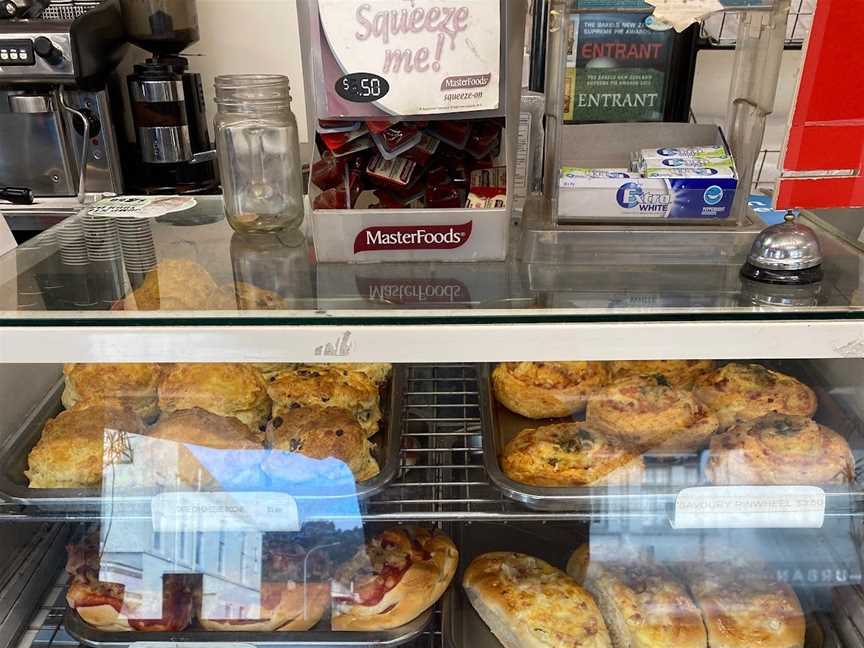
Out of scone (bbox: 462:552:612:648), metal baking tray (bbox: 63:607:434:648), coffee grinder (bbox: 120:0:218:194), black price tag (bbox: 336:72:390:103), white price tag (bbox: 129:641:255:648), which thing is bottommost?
white price tag (bbox: 129:641:255:648)

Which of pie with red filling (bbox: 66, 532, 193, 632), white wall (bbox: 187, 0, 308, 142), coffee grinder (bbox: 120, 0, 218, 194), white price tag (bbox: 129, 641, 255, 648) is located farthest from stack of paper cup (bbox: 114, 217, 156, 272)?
white wall (bbox: 187, 0, 308, 142)

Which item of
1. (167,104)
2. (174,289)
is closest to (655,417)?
(174,289)

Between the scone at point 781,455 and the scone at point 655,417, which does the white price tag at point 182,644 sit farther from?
the scone at point 781,455

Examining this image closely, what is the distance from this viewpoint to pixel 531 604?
1187 mm

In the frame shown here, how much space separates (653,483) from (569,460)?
135 millimetres

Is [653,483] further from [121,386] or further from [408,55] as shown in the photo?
[121,386]

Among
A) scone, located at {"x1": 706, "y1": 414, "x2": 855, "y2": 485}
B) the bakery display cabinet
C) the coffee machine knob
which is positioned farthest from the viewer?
the coffee machine knob

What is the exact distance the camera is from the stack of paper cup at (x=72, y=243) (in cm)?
101

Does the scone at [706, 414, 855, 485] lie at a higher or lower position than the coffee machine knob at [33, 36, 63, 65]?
lower

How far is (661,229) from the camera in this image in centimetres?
102

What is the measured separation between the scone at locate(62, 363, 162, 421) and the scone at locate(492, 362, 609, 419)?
601 mm

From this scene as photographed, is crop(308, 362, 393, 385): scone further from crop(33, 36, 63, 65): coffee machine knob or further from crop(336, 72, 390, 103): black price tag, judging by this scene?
crop(33, 36, 63, 65): coffee machine knob

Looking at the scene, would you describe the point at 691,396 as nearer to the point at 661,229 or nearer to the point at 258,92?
the point at 661,229

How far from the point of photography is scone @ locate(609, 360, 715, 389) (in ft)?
3.95
